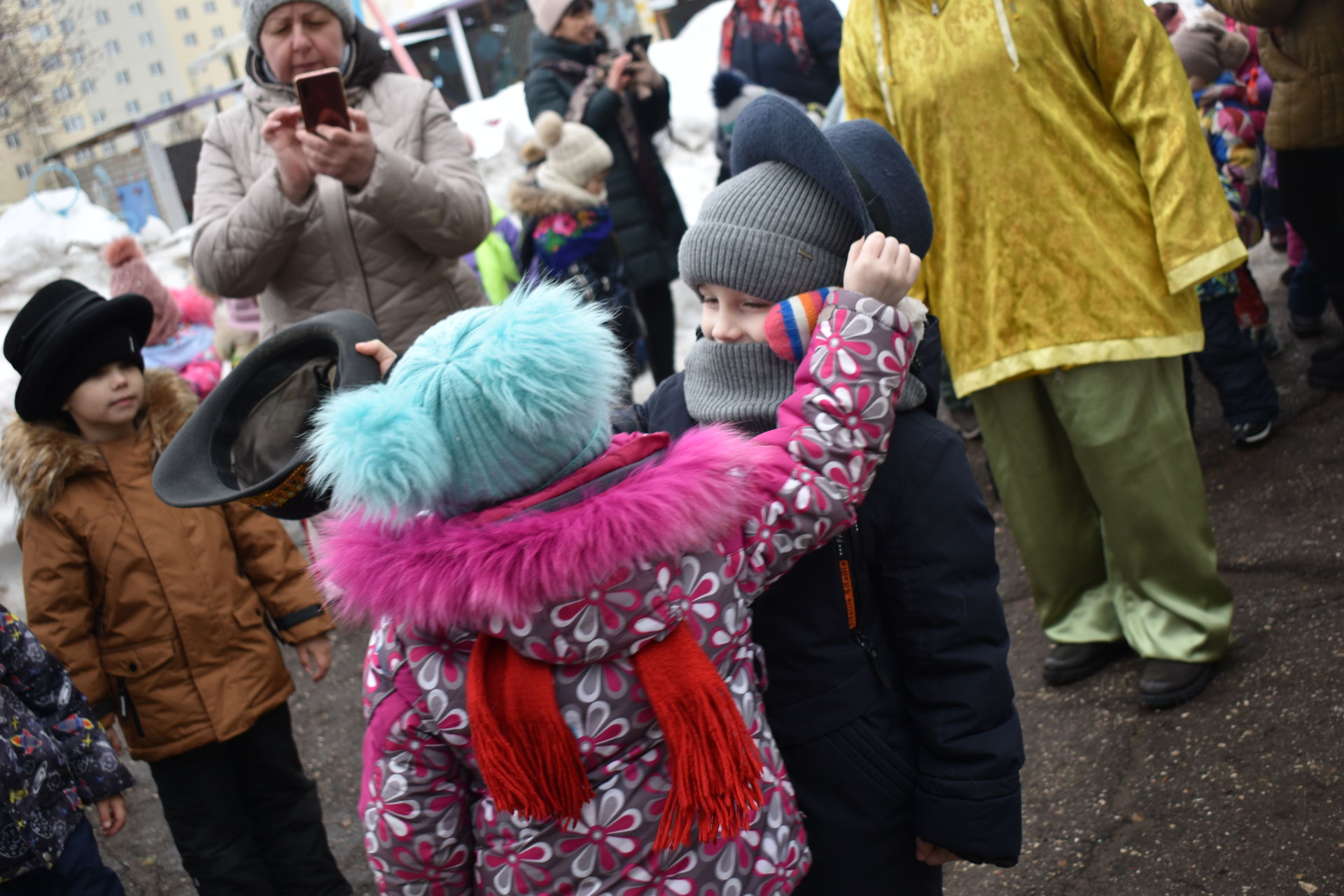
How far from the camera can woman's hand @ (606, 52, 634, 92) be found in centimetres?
501

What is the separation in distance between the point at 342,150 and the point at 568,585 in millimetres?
1875

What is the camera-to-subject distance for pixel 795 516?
1.51 meters

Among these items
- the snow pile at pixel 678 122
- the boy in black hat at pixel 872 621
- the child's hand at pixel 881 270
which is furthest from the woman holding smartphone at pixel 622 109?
the snow pile at pixel 678 122

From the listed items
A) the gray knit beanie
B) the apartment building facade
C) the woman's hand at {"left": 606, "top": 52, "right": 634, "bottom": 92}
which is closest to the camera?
the gray knit beanie

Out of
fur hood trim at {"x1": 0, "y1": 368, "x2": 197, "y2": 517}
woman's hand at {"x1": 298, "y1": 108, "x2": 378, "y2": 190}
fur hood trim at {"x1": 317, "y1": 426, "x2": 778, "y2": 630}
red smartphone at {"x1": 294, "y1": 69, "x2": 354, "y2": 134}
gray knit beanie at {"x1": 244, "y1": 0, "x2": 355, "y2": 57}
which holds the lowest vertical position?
fur hood trim at {"x1": 0, "y1": 368, "x2": 197, "y2": 517}

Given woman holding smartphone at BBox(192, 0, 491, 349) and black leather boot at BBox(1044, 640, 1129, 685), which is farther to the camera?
black leather boot at BBox(1044, 640, 1129, 685)

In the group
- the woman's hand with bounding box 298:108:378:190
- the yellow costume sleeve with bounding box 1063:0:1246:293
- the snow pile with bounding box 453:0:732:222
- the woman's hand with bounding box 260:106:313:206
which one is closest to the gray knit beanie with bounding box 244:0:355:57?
the woman's hand with bounding box 260:106:313:206

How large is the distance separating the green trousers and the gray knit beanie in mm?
2057

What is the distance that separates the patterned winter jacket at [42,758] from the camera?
7.62 ft

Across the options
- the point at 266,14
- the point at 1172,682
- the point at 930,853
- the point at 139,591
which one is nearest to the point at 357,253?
the point at 266,14

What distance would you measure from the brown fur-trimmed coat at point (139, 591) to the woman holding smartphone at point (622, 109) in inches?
108

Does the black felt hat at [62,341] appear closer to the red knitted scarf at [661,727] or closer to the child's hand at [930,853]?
the red knitted scarf at [661,727]

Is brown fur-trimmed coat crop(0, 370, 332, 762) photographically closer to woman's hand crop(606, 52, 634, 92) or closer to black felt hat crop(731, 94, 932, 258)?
black felt hat crop(731, 94, 932, 258)

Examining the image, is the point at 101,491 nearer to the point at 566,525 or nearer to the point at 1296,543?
the point at 566,525
